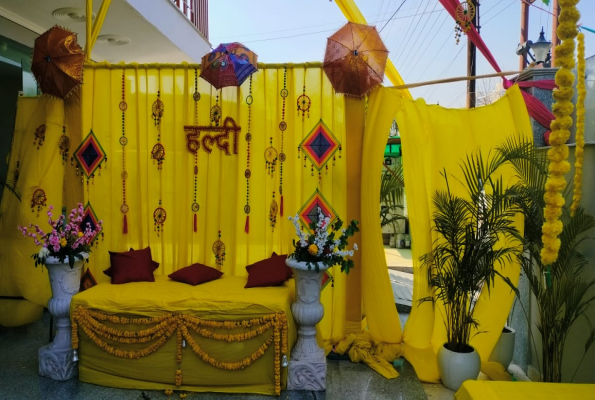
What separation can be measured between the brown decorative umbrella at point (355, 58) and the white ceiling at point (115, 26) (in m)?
2.38

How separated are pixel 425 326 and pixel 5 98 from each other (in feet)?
17.9

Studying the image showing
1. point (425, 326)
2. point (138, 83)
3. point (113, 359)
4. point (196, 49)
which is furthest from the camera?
point (196, 49)

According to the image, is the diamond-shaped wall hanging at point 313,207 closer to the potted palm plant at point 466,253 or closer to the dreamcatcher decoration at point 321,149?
the dreamcatcher decoration at point 321,149

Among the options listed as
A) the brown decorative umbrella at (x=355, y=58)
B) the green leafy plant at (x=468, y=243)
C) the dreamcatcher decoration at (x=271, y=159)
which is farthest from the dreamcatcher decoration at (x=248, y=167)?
the green leafy plant at (x=468, y=243)

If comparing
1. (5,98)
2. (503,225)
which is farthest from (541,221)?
(5,98)

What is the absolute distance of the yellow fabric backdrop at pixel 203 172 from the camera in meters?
3.61

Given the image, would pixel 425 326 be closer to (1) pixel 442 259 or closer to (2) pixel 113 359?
(1) pixel 442 259

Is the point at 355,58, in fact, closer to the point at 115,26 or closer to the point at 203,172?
the point at 203,172

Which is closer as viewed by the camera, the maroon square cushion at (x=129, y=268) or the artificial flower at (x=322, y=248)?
the artificial flower at (x=322, y=248)

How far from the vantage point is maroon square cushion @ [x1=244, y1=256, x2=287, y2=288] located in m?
3.25

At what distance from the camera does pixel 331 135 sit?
11.8ft

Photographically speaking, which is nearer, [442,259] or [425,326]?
[442,259]

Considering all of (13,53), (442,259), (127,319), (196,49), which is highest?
(196,49)

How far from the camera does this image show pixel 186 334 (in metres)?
2.94
